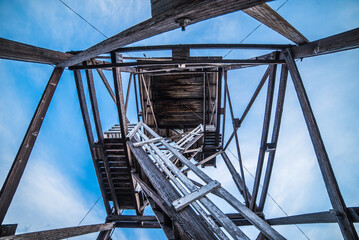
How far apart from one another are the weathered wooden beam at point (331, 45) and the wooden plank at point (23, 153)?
16.4 ft

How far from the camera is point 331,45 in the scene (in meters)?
2.79

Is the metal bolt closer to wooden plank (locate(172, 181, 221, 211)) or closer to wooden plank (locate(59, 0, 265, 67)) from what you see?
wooden plank (locate(59, 0, 265, 67))

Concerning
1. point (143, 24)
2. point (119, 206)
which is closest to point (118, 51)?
point (143, 24)

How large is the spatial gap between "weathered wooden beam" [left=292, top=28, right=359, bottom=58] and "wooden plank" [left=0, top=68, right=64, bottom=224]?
5.00 meters

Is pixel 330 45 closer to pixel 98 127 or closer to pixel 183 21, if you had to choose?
pixel 183 21

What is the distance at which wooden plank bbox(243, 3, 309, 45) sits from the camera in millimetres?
2443

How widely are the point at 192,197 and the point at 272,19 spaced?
10.9ft

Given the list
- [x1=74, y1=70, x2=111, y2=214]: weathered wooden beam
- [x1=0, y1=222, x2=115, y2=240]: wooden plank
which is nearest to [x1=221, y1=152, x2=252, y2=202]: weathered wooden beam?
[x1=0, y1=222, x2=115, y2=240]: wooden plank

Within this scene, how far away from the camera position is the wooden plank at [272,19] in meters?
2.44

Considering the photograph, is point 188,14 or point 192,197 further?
point 192,197

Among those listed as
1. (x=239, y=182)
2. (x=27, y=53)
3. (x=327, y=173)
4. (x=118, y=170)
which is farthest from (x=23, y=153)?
(x=239, y=182)

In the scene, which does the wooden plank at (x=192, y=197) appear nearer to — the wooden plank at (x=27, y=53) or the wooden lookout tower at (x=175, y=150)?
the wooden lookout tower at (x=175, y=150)

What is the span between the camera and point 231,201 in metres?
2.85

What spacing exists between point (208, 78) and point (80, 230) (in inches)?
380
